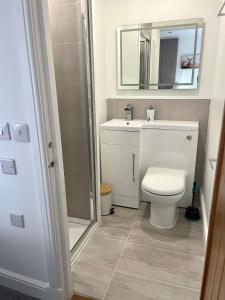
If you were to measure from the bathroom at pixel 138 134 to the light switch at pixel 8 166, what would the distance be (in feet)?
2.88

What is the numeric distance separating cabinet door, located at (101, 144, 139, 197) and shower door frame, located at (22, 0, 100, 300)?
3.77ft

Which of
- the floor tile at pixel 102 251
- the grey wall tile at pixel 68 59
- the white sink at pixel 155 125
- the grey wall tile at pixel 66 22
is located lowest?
the floor tile at pixel 102 251

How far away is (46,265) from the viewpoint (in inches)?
54.1

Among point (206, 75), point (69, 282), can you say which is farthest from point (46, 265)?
point (206, 75)

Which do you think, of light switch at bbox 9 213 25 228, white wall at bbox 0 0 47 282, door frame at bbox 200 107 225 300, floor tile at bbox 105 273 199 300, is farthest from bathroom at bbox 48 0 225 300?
door frame at bbox 200 107 225 300

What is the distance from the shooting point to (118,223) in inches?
88.9

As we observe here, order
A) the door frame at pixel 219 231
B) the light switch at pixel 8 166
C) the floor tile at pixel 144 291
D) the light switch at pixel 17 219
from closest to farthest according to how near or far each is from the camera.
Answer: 1. the door frame at pixel 219 231
2. the light switch at pixel 8 166
3. the light switch at pixel 17 219
4. the floor tile at pixel 144 291

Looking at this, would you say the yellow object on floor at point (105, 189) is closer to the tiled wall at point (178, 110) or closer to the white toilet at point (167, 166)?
the white toilet at point (167, 166)

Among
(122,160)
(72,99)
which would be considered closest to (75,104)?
(72,99)

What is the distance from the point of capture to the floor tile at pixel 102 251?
178 centimetres

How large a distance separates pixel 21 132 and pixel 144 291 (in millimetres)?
1303

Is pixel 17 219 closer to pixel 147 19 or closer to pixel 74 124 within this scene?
pixel 74 124

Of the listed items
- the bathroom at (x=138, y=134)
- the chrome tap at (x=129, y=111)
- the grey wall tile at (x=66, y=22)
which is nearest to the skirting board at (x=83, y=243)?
the bathroom at (x=138, y=134)

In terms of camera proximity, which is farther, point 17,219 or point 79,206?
point 79,206
